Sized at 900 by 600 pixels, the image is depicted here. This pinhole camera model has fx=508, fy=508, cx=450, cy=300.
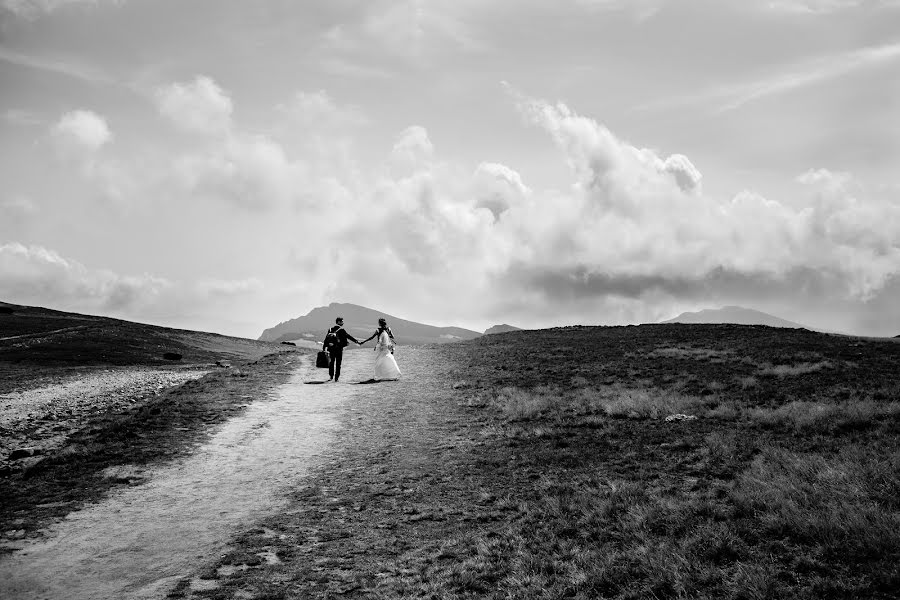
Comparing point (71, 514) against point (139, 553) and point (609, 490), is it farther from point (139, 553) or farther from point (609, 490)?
point (609, 490)

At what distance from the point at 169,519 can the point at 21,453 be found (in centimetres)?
807

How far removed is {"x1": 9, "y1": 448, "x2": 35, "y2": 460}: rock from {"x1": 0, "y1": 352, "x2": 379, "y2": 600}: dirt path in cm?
406

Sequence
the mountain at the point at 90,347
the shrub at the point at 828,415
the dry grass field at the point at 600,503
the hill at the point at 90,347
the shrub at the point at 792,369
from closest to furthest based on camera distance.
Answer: the dry grass field at the point at 600,503 → the shrub at the point at 828,415 → the shrub at the point at 792,369 → the mountain at the point at 90,347 → the hill at the point at 90,347

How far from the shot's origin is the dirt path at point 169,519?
6926 mm

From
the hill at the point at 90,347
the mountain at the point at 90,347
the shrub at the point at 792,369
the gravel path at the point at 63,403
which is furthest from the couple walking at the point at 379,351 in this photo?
the hill at the point at 90,347

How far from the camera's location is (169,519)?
920cm

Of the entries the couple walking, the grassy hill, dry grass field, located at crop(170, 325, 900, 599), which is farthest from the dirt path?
the grassy hill

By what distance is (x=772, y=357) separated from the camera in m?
29.3

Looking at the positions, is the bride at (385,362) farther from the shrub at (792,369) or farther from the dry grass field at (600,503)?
the shrub at (792,369)

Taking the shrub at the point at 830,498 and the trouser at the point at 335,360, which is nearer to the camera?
the shrub at the point at 830,498

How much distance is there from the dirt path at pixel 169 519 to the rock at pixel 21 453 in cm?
406

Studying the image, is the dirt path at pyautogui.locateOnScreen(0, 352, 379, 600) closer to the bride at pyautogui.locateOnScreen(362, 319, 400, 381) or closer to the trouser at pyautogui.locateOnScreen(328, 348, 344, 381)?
the trouser at pyautogui.locateOnScreen(328, 348, 344, 381)

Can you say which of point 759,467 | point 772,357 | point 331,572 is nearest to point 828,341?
point 772,357

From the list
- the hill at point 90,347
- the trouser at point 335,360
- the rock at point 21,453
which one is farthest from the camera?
the hill at point 90,347
